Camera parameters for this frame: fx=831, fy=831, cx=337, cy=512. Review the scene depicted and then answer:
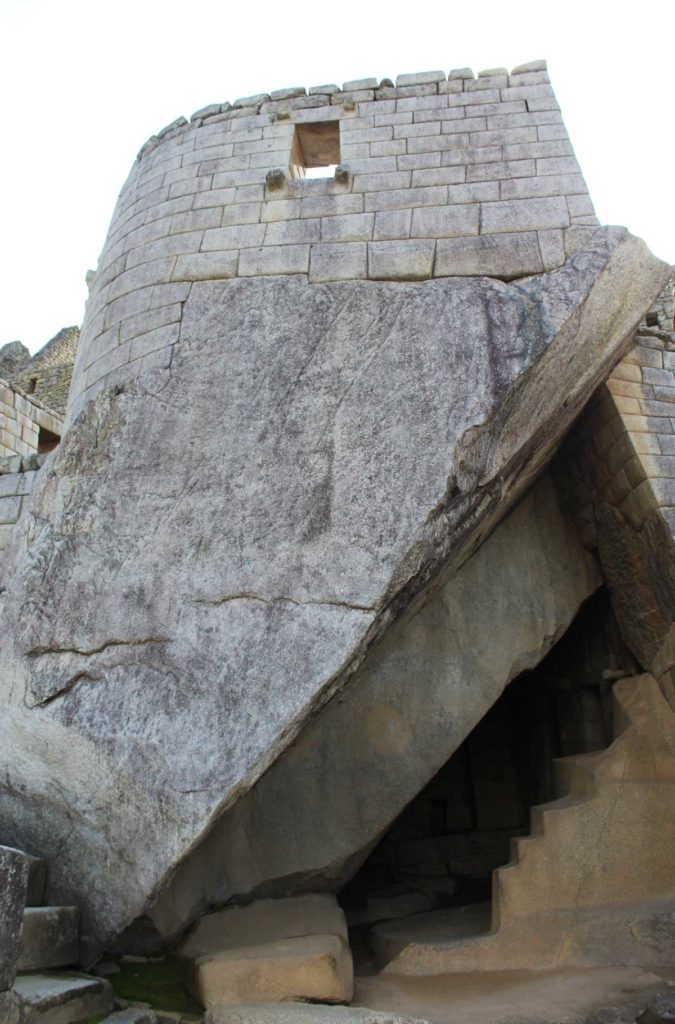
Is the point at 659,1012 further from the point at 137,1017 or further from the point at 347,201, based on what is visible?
the point at 347,201

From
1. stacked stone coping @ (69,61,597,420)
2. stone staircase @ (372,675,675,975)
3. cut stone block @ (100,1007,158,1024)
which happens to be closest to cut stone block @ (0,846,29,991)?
cut stone block @ (100,1007,158,1024)

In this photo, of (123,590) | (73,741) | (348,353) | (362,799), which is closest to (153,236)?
(348,353)

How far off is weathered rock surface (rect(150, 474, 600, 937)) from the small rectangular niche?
8.92 ft

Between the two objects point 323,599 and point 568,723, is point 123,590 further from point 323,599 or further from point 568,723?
point 568,723

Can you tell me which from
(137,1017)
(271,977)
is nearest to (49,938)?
(137,1017)

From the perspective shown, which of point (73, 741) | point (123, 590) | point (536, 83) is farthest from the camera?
point (536, 83)

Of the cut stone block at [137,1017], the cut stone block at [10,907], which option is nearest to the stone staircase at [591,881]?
the cut stone block at [137,1017]

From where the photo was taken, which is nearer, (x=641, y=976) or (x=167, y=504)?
(x=167, y=504)

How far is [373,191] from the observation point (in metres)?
4.80

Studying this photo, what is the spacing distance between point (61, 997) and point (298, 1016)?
0.96 meters

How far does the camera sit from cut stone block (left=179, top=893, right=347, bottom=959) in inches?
161

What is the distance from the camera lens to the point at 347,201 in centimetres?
477

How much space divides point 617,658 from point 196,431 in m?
3.43

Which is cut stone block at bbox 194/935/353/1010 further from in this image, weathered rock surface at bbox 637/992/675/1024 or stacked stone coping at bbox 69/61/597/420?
stacked stone coping at bbox 69/61/597/420
